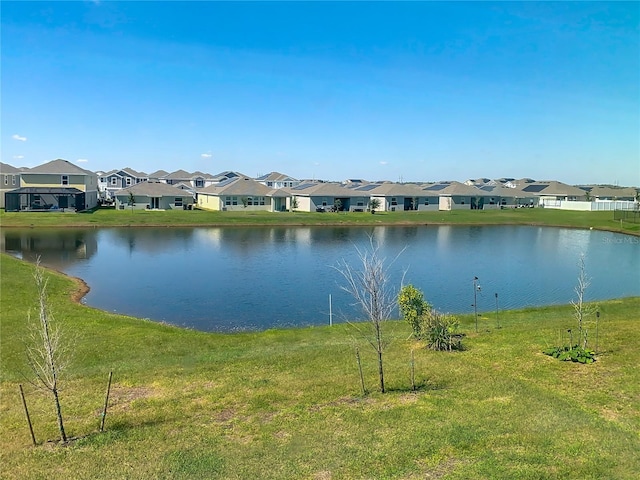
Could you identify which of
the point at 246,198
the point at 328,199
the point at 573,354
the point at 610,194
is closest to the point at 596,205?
the point at 610,194

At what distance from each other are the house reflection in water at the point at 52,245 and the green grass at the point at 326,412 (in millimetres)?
19786

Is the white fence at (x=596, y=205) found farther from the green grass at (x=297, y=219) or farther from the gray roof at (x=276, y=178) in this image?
the gray roof at (x=276, y=178)

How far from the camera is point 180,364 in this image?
14336 millimetres

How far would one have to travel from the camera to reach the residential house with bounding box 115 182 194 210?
68312mm

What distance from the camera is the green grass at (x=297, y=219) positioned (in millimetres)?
55312

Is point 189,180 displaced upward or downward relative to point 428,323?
upward

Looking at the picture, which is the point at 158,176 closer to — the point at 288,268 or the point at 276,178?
the point at 276,178

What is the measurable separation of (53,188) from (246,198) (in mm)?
24585

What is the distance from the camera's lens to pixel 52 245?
40.7m

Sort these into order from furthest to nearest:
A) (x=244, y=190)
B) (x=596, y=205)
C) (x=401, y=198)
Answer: (x=596, y=205), (x=401, y=198), (x=244, y=190)

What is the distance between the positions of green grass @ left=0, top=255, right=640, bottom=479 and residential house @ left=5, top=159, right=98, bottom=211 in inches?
2017

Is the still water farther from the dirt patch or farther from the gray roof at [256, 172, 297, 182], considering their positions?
the gray roof at [256, 172, 297, 182]

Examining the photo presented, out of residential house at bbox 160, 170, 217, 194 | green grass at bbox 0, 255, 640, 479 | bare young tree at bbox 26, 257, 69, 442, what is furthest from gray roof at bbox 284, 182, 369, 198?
bare young tree at bbox 26, 257, 69, 442

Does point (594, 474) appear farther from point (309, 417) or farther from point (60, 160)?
point (60, 160)
